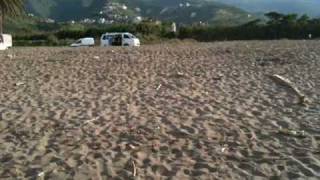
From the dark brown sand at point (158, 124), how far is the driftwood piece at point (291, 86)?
0.18 meters

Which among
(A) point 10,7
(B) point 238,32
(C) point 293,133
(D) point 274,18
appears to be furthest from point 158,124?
(D) point 274,18

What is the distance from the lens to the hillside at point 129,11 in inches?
4796

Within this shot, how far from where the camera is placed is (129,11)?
135 m

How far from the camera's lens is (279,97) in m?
12.6

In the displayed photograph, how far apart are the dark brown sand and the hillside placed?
97.4m

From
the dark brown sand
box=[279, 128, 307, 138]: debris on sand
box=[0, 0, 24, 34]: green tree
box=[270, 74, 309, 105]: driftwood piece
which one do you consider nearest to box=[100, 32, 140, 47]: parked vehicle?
box=[0, 0, 24, 34]: green tree

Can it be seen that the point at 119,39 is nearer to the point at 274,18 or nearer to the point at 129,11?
the point at 274,18

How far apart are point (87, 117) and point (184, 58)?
1166 centimetres

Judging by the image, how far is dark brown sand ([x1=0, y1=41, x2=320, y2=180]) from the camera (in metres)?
7.55

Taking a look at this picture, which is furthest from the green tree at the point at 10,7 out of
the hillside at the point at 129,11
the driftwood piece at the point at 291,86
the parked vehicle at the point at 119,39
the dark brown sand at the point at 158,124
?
the hillside at the point at 129,11

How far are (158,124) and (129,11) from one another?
12607cm

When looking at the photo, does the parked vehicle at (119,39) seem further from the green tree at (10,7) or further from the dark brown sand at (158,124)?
the dark brown sand at (158,124)

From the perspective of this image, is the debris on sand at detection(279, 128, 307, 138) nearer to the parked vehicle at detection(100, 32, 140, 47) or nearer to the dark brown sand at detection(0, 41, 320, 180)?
the dark brown sand at detection(0, 41, 320, 180)

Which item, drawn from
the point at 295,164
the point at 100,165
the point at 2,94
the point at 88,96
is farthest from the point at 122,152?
the point at 2,94
